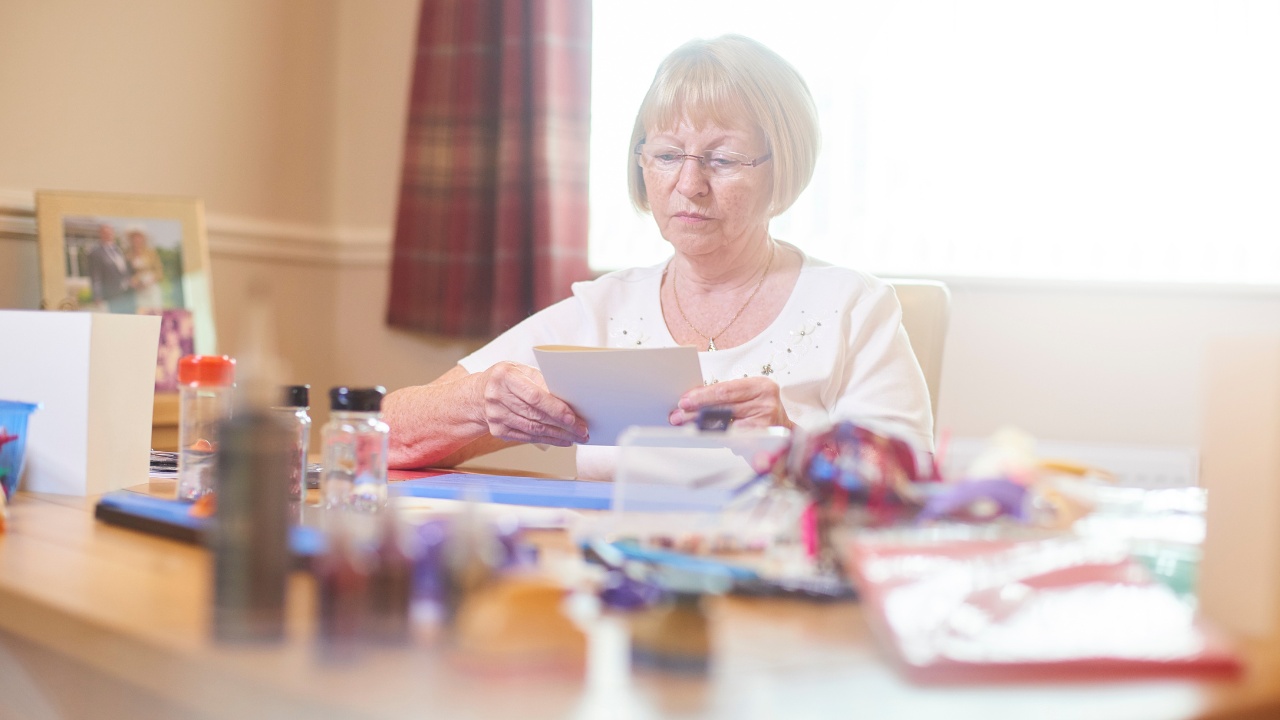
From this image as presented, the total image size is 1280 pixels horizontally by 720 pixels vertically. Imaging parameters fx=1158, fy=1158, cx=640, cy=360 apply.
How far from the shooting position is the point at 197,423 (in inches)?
51.5

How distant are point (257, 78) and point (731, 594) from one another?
267 centimetres

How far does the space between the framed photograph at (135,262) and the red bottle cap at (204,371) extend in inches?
49.9

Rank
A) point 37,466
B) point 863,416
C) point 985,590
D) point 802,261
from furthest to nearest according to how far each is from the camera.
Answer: point 802,261 → point 863,416 → point 37,466 → point 985,590

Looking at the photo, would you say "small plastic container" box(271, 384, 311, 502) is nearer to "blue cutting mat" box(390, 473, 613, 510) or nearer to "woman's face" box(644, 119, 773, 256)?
"blue cutting mat" box(390, 473, 613, 510)

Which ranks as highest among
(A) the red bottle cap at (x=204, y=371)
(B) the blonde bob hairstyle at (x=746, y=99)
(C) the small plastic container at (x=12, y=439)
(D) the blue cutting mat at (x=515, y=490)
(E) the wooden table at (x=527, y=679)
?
(B) the blonde bob hairstyle at (x=746, y=99)

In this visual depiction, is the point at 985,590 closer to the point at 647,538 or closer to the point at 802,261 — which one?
the point at 647,538

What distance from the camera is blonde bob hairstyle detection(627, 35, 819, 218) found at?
1.85 m

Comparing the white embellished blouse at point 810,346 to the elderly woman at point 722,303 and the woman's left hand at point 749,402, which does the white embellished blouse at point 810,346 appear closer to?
the elderly woman at point 722,303

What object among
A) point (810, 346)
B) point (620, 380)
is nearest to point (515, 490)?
point (620, 380)

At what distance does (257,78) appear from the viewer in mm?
3078

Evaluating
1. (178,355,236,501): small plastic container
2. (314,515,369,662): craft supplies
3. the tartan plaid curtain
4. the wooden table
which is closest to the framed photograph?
the tartan plaid curtain

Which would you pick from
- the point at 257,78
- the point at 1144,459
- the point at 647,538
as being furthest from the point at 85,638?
the point at 257,78

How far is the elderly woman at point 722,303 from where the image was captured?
168 cm

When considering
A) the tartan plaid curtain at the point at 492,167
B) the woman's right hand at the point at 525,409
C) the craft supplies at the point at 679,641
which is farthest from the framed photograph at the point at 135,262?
the craft supplies at the point at 679,641
